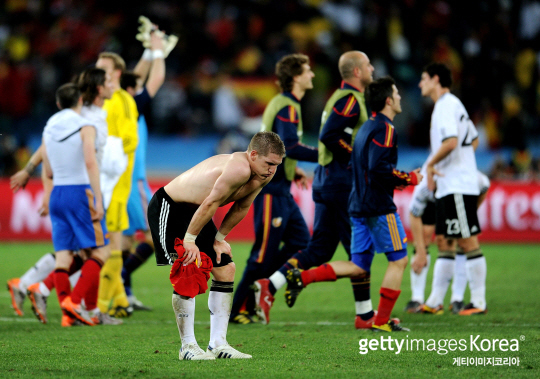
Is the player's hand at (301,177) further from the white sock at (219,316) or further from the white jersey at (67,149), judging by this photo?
the white sock at (219,316)

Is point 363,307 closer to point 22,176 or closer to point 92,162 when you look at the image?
point 92,162

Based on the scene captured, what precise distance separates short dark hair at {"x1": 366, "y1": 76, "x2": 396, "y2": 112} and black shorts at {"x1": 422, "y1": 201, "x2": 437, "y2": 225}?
2.41 metres

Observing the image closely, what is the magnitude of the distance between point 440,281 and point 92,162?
3.94m

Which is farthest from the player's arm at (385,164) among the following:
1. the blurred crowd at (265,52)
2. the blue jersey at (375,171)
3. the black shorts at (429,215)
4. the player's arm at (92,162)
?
the blurred crowd at (265,52)

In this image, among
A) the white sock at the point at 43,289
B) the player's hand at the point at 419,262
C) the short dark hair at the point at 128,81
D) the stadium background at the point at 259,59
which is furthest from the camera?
the stadium background at the point at 259,59

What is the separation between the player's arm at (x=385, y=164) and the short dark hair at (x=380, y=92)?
27 cm

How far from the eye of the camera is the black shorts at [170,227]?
5.32 meters

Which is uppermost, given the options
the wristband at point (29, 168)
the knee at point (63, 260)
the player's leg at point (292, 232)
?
the wristband at point (29, 168)

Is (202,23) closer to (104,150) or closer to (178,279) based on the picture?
(104,150)

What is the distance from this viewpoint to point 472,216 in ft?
25.7

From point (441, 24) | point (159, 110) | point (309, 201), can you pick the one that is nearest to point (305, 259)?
point (309, 201)

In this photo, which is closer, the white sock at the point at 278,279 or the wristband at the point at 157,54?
the white sock at the point at 278,279

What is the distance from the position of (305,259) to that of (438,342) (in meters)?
1.76

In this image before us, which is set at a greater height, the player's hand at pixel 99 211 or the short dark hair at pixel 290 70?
the short dark hair at pixel 290 70
